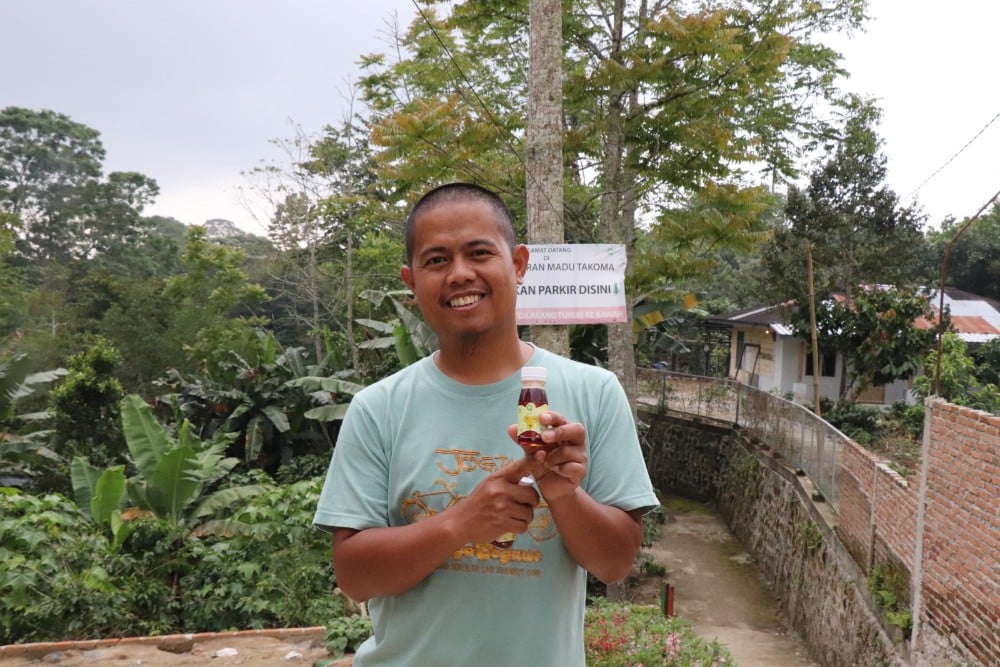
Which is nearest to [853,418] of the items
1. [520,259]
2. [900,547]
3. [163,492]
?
[900,547]

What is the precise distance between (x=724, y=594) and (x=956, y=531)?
25.9 ft

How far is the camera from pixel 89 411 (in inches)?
559

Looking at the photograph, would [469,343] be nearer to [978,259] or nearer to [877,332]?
[877,332]

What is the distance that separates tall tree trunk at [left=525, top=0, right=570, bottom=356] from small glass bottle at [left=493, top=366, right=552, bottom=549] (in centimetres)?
592

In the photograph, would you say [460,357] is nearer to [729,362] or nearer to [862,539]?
[862,539]

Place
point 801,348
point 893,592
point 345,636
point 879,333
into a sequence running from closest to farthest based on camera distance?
point 345,636, point 893,592, point 879,333, point 801,348

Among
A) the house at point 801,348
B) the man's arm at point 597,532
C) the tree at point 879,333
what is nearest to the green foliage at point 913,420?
the tree at point 879,333

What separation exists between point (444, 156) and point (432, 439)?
27.7 ft

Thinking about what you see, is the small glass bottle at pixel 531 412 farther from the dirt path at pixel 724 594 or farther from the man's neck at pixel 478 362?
the dirt path at pixel 724 594

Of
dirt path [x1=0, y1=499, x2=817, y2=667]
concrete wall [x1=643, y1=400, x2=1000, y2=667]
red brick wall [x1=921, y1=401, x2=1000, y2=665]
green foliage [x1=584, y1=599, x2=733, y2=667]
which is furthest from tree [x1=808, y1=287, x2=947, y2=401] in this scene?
green foliage [x1=584, y1=599, x2=733, y2=667]

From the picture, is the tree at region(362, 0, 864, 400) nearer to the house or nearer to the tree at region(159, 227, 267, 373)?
the house

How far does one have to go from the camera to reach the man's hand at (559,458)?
4.20ft

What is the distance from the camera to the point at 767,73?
10.9m

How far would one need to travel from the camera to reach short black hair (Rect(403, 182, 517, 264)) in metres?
1.63
